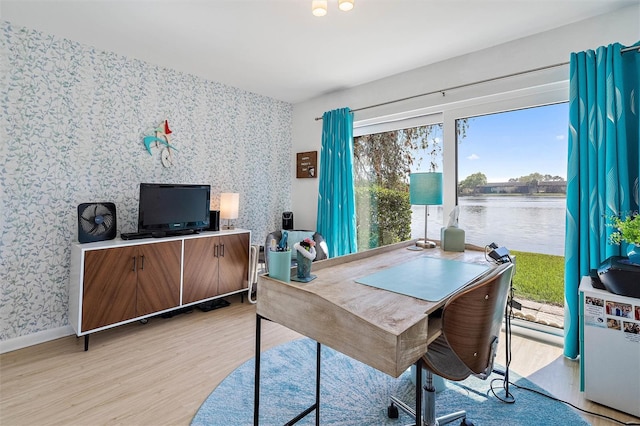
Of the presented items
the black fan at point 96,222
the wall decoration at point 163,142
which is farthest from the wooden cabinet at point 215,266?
the wall decoration at point 163,142

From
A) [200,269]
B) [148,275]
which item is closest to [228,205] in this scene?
[200,269]

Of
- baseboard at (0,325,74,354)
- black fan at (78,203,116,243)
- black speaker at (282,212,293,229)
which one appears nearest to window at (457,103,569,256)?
black speaker at (282,212,293,229)

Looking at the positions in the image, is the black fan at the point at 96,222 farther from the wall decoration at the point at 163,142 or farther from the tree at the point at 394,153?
the tree at the point at 394,153

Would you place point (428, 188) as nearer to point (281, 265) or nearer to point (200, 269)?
point (281, 265)

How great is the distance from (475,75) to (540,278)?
186 centimetres

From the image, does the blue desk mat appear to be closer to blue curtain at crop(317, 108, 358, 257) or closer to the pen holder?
the pen holder

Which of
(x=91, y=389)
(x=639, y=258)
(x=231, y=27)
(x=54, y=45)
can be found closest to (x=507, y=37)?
(x=639, y=258)

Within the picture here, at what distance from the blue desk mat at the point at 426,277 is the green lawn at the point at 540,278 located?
1.29 metres

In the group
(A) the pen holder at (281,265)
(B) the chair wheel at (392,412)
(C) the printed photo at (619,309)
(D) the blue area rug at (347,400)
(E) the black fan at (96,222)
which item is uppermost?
(E) the black fan at (96,222)

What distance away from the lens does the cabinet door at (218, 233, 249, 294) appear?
3.20 m

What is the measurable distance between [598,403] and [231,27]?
11.4ft

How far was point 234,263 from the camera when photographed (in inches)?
130

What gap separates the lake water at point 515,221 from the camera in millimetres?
2520

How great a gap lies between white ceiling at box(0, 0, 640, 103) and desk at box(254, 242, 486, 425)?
74.1 inches
